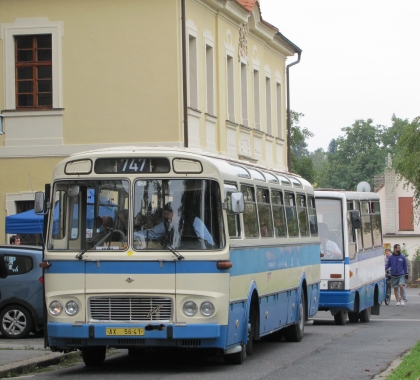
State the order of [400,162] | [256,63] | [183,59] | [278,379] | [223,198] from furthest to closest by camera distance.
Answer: [256,63]
[400,162]
[183,59]
[223,198]
[278,379]

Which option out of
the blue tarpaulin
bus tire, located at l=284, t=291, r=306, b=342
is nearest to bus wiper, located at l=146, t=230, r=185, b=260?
bus tire, located at l=284, t=291, r=306, b=342

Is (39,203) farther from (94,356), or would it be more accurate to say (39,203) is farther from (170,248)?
(94,356)

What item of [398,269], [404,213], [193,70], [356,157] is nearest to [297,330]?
[193,70]

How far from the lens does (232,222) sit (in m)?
14.7

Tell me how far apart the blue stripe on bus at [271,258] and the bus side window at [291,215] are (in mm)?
285

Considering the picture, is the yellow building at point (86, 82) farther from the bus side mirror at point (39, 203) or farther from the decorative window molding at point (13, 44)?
the bus side mirror at point (39, 203)

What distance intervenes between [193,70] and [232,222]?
18008 millimetres

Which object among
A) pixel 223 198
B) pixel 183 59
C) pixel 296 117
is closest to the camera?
pixel 223 198

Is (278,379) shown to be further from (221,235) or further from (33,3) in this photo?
(33,3)

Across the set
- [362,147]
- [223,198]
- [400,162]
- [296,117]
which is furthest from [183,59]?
[362,147]

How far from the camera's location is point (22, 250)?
2112 centimetres

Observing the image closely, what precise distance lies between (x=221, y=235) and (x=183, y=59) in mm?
16787

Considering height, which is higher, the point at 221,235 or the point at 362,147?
the point at 362,147

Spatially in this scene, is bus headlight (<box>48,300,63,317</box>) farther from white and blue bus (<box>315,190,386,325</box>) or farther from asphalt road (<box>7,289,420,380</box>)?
white and blue bus (<box>315,190,386,325</box>)
